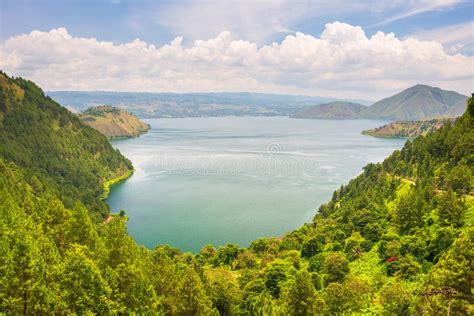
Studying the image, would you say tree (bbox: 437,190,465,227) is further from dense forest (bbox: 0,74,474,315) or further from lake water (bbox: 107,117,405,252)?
lake water (bbox: 107,117,405,252)

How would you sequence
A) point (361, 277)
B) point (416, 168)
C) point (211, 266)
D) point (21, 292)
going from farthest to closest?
point (416, 168) → point (211, 266) → point (361, 277) → point (21, 292)

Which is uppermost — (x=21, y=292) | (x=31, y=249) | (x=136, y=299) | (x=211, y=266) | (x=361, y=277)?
(x=31, y=249)

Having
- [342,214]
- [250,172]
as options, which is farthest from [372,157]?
[342,214]

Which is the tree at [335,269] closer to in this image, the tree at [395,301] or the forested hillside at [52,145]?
the tree at [395,301]

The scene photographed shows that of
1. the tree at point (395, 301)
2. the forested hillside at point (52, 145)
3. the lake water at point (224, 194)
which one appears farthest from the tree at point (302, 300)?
the forested hillside at point (52, 145)

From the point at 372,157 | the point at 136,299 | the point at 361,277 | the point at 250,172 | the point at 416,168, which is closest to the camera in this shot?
the point at 136,299

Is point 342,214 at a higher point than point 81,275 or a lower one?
lower

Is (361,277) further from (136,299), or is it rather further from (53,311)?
(53,311)
